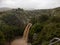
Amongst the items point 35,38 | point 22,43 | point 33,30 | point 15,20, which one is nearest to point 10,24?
point 15,20

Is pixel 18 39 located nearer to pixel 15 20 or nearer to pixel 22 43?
pixel 22 43

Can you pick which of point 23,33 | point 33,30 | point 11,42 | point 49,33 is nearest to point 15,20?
point 23,33

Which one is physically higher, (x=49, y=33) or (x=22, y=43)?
(x=49, y=33)

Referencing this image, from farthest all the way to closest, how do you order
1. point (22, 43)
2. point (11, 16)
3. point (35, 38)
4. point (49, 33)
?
point (11, 16) → point (22, 43) → point (35, 38) → point (49, 33)

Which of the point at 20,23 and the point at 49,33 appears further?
the point at 20,23

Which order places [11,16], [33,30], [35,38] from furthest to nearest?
[11,16]
[33,30]
[35,38]

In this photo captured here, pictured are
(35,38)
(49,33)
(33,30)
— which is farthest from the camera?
(33,30)

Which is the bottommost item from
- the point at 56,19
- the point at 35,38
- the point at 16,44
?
the point at 16,44

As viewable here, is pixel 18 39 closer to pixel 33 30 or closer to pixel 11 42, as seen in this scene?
pixel 11 42

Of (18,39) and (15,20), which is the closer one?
(18,39)
